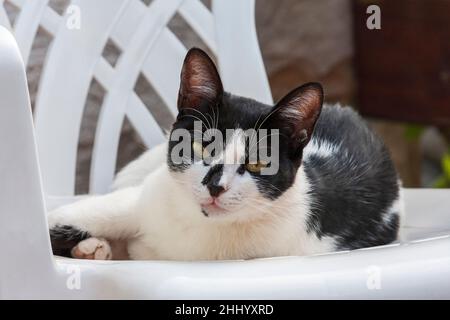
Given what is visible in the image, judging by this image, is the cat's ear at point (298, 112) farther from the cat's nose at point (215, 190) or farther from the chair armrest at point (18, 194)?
the chair armrest at point (18, 194)

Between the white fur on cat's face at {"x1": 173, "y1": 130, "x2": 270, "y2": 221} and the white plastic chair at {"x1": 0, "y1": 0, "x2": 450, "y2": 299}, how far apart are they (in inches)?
3.1

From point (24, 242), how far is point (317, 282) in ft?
1.06

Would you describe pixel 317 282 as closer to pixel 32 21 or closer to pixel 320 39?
pixel 32 21

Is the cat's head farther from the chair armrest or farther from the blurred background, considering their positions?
the blurred background

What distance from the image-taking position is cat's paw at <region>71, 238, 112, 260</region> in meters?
1.16

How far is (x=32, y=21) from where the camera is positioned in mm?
1390

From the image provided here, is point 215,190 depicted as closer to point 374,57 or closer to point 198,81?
point 198,81

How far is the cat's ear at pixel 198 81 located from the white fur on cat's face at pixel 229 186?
67mm

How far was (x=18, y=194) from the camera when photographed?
2.93ft

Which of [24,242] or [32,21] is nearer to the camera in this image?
[24,242]

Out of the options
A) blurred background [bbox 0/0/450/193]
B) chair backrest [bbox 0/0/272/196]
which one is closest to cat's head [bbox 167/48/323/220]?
chair backrest [bbox 0/0/272/196]

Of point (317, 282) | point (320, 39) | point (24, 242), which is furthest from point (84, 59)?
point (320, 39)

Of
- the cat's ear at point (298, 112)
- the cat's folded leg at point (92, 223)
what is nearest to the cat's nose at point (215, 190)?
the cat's ear at point (298, 112)

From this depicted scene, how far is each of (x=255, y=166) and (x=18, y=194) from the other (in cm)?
30
